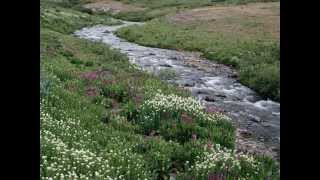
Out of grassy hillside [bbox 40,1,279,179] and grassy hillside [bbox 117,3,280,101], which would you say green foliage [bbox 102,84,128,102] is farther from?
grassy hillside [bbox 117,3,280,101]

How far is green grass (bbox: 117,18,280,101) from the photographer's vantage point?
25812 millimetres

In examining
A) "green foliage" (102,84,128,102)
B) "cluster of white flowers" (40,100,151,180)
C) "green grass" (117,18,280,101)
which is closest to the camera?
"cluster of white flowers" (40,100,151,180)

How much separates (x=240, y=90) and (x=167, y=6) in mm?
73663

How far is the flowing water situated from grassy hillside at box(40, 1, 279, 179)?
4.19 ft

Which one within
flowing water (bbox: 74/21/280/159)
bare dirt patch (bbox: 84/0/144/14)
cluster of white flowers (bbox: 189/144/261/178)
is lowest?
flowing water (bbox: 74/21/280/159)

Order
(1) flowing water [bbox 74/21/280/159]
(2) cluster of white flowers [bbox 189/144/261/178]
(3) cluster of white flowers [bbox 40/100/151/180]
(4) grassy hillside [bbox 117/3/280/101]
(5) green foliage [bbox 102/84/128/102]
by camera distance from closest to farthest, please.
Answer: (3) cluster of white flowers [bbox 40/100/151/180]
(2) cluster of white flowers [bbox 189/144/261/178]
(1) flowing water [bbox 74/21/280/159]
(5) green foliage [bbox 102/84/128/102]
(4) grassy hillside [bbox 117/3/280/101]

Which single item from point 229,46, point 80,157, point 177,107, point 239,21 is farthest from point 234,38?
point 80,157

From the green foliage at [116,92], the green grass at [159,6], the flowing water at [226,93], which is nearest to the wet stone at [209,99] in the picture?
the flowing water at [226,93]

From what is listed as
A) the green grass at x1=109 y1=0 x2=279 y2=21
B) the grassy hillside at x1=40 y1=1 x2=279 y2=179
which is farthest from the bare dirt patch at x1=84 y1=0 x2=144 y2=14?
the grassy hillside at x1=40 y1=1 x2=279 y2=179

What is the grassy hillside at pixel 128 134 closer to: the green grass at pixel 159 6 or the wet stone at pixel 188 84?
the wet stone at pixel 188 84

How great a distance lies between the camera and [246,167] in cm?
1099

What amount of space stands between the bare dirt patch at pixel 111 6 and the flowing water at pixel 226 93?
5532cm

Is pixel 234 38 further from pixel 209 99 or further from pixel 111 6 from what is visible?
pixel 111 6
